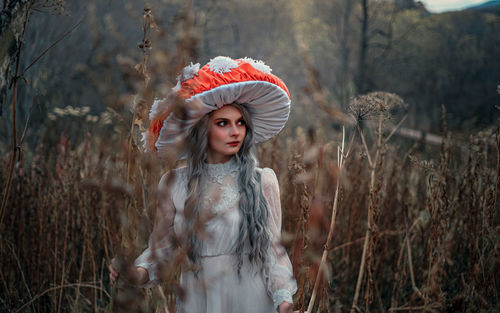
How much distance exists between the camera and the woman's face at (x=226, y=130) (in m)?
1.36

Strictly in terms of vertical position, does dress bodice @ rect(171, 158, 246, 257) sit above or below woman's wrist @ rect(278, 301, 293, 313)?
above

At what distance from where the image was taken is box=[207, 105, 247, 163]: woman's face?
136 centimetres

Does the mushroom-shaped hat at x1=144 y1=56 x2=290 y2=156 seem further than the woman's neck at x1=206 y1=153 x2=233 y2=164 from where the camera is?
No

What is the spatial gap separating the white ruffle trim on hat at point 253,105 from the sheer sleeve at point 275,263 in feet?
0.63

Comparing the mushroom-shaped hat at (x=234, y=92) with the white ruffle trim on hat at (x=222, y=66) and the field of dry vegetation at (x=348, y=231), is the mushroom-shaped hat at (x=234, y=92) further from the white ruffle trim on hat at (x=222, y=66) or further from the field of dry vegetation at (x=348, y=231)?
the field of dry vegetation at (x=348, y=231)

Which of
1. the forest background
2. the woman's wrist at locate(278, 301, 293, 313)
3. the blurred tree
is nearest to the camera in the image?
the forest background

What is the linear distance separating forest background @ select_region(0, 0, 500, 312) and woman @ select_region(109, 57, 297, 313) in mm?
147

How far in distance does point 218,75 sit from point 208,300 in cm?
76

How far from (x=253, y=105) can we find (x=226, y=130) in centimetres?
15

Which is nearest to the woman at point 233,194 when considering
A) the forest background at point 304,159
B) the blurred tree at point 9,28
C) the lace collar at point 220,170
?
the lace collar at point 220,170

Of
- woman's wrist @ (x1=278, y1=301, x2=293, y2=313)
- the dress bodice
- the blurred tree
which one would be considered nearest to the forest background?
the blurred tree

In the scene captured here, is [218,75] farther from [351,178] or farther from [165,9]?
[165,9]

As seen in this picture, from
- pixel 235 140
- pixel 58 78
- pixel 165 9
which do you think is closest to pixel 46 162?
pixel 235 140

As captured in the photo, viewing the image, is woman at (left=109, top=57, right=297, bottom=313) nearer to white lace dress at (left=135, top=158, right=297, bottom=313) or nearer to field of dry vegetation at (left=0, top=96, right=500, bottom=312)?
white lace dress at (left=135, top=158, right=297, bottom=313)
